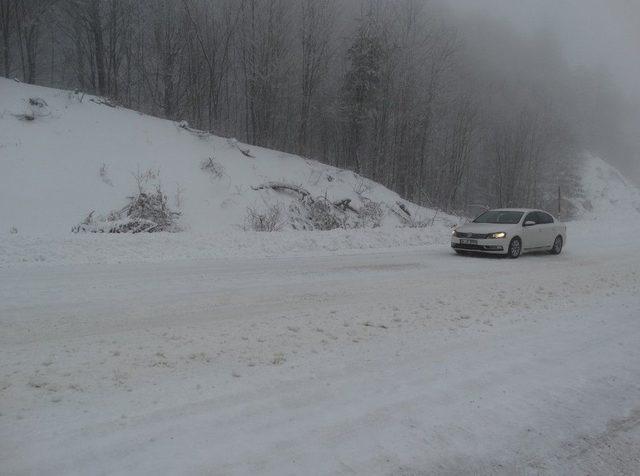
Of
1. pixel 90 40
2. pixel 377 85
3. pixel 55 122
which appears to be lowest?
pixel 55 122

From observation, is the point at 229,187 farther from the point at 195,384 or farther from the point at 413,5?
the point at 413,5

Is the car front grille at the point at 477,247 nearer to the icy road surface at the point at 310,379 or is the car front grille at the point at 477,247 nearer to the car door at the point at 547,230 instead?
the car door at the point at 547,230

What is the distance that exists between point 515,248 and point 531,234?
40.3 inches

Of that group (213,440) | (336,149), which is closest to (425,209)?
(336,149)

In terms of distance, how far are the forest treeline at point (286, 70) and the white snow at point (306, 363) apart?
856 inches

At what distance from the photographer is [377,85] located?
3509 centimetres

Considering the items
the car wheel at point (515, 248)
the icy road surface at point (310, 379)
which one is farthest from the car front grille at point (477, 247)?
the icy road surface at point (310, 379)

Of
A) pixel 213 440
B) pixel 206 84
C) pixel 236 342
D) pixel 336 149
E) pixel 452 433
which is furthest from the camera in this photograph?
pixel 336 149

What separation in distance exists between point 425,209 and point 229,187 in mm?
15279

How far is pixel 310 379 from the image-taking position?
4523 millimetres

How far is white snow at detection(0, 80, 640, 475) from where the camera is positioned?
3328 millimetres

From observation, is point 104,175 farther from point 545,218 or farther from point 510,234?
point 545,218

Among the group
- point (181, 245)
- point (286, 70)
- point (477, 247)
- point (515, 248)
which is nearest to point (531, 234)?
point (515, 248)

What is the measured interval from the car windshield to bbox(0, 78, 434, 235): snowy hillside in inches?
298
